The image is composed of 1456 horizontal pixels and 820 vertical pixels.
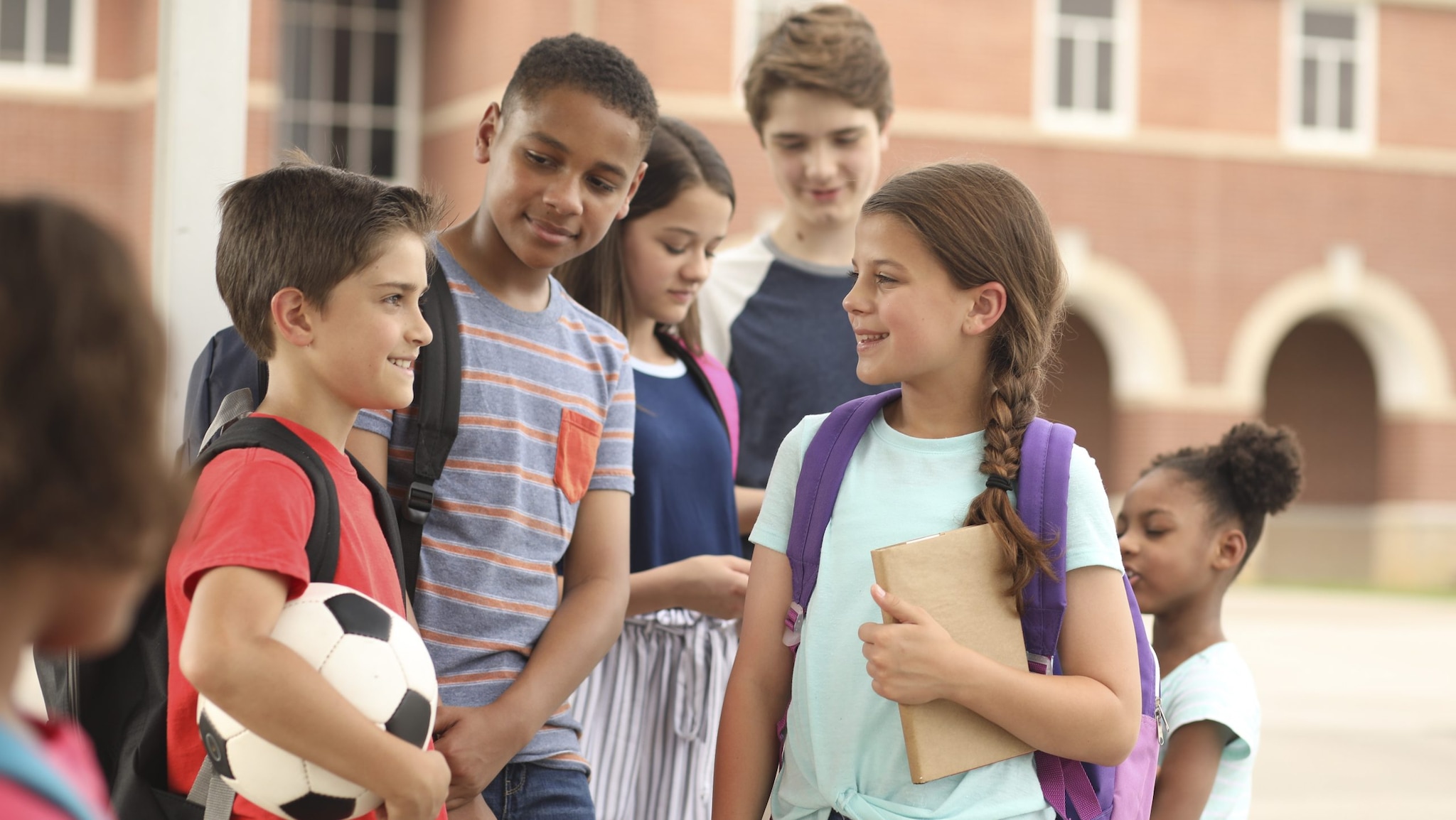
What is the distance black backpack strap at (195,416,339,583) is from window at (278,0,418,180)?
1532 centimetres

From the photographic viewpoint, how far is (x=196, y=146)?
2.39 metres

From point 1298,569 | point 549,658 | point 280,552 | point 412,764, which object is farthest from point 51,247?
point 1298,569

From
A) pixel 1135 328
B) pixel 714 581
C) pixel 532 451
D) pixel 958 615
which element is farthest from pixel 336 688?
pixel 1135 328

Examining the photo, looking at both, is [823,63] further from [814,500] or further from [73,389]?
[73,389]

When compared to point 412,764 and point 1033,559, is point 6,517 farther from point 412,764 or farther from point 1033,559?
point 1033,559

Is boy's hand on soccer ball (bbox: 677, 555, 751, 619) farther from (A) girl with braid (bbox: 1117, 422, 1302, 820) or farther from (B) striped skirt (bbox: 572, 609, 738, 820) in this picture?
(A) girl with braid (bbox: 1117, 422, 1302, 820)

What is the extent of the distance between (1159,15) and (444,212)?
53.3 feet

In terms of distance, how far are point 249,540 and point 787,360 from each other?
1.63m

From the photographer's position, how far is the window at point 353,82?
1659 cm

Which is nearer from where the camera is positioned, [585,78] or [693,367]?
[585,78]

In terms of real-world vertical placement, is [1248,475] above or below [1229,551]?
above

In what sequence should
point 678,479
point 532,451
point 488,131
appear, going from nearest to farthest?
point 532,451, point 488,131, point 678,479

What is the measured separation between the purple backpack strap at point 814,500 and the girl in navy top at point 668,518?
53 cm

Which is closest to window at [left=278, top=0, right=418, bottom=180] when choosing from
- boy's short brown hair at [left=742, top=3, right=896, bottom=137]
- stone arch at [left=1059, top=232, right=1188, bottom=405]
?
stone arch at [left=1059, top=232, right=1188, bottom=405]
